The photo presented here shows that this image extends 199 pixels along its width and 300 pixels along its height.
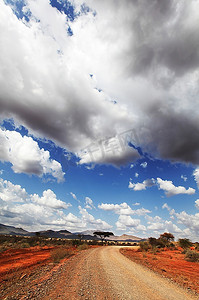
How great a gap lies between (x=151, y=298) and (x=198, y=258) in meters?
18.9

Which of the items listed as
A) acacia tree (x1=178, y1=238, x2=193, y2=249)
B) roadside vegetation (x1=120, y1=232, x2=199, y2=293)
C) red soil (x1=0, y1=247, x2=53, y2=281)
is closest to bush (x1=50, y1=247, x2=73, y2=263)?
red soil (x1=0, y1=247, x2=53, y2=281)

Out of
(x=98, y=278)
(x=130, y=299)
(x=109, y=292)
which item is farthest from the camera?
(x=98, y=278)

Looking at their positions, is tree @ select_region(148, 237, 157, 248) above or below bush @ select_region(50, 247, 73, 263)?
above

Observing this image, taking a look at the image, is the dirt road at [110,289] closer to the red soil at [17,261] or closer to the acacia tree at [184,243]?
the red soil at [17,261]

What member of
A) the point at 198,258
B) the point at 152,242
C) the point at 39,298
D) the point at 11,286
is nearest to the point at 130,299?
the point at 39,298

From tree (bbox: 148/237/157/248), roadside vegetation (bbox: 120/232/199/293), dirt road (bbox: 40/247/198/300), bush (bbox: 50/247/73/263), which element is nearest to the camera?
dirt road (bbox: 40/247/198/300)

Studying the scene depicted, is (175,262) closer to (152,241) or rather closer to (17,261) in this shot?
(17,261)

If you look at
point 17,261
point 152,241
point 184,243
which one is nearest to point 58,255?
point 17,261

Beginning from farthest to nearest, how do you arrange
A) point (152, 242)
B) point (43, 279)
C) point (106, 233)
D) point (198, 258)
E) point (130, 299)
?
point (106, 233), point (152, 242), point (198, 258), point (43, 279), point (130, 299)

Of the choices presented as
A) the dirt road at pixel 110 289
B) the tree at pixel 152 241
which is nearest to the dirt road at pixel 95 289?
the dirt road at pixel 110 289

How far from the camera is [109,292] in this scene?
7.41 meters

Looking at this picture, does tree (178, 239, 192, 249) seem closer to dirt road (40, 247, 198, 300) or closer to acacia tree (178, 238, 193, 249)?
acacia tree (178, 238, 193, 249)

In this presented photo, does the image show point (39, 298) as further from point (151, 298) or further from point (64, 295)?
point (151, 298)

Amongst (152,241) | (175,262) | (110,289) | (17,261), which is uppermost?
(152,241)
